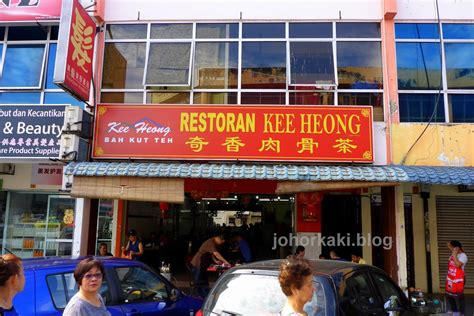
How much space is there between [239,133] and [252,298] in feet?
17.2

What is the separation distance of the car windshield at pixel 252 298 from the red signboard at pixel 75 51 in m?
5.50

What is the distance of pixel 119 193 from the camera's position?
8.05m

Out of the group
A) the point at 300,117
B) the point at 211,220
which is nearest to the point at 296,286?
the point at 300,117

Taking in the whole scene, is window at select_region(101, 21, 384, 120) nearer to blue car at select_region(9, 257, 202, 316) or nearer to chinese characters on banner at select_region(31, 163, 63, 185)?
chinese characters on banner at select_region(31, 163, 63, 185)

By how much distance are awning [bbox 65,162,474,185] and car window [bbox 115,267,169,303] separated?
269 cm

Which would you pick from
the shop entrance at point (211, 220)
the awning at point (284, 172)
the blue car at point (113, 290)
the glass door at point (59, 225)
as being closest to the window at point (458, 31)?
the awning at point (284, 172)

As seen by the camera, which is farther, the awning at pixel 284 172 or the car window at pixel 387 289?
the awning at pixel 284 172

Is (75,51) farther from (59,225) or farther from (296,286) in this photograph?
(296,286)

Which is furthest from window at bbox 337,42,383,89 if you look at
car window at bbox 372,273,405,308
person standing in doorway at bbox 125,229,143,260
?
person standing in doorway at bbox 125,229,143,260

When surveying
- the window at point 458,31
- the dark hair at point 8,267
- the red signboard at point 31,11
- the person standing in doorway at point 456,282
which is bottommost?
the person standing in doorway at point 456,282

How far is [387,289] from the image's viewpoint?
486 cm

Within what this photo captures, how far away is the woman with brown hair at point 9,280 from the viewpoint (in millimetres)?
2643

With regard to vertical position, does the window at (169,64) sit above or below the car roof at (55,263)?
above

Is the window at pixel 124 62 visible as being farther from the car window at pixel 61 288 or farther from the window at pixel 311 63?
the car window at pixel 61 288
